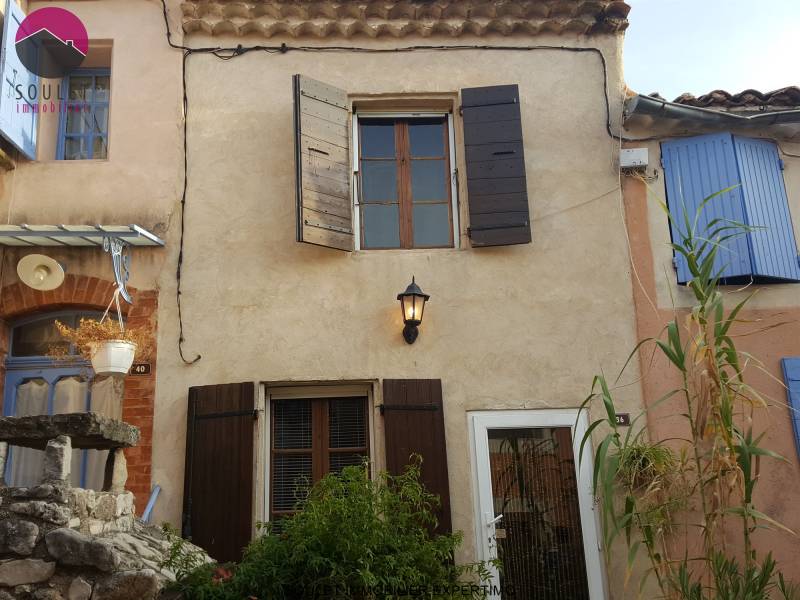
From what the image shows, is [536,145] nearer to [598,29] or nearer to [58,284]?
[598,29]

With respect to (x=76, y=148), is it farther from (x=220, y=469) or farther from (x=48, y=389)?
(x=220, y=469)

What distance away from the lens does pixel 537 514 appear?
6082 millimetres

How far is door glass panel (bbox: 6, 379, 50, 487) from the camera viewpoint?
6.14m

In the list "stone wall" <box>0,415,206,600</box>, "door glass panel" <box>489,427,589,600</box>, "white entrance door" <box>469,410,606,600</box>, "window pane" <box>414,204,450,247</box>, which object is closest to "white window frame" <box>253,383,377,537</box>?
"white entrance door" <box>469,410,606,600</box>

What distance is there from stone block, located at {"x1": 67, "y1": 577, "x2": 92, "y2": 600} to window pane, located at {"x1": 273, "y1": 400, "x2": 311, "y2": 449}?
2.56 m

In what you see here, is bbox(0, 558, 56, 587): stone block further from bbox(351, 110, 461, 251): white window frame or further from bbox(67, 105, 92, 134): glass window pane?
bbox(67, 105, 92, 134): glass window pane

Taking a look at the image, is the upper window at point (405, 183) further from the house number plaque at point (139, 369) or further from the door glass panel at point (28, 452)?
the door glass panel at point (28, 452)

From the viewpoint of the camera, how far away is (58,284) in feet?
20.9

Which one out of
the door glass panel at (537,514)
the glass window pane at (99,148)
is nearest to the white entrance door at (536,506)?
the door glass panel at (537,514)

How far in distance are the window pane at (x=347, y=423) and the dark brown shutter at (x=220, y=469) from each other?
2.12 ft

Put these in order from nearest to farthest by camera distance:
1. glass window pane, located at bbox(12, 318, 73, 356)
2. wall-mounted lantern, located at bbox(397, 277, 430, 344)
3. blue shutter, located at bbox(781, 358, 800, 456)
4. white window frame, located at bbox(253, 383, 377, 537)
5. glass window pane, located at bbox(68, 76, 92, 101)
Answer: white window frame, located at bbox(253, 383, 377, 537)
wall-mounted lantern, located at bbox(397, 277, 430, 344)
blue shutter, located at bbox(781, 358, 800, 456)
glass window pane, located at bbox(12, 318, 73, 356)
glass window pane, located at bbox(68, 76, 92, 101)

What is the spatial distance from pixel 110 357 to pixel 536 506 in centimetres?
330

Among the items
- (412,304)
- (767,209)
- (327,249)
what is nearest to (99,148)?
(327,249)

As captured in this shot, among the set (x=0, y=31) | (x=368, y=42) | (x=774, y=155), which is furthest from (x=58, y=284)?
(x=774, y=155)
